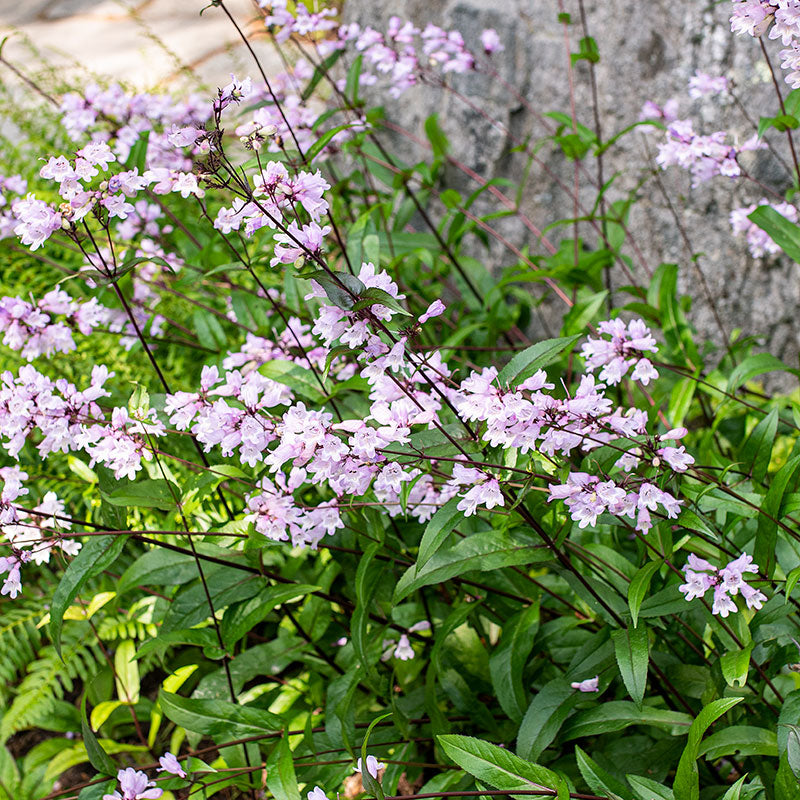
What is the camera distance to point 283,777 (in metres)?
1.79

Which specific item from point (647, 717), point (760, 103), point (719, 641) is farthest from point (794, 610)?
point (760, 103)

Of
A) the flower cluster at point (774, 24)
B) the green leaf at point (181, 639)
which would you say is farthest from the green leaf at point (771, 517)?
the green leaf at point (181, 639)

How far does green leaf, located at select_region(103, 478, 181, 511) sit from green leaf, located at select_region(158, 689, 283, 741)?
1.55 ft

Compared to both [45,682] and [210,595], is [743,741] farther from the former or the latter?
[45,682]

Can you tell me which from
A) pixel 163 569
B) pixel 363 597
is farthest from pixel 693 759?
pixel 163 569

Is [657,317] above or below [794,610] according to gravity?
above

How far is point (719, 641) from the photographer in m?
2.07

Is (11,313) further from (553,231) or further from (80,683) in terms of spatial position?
(553,231)

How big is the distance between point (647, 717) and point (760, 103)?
2.54 m

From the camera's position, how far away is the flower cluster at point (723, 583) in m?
1.75

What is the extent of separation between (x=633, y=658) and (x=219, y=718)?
997mm

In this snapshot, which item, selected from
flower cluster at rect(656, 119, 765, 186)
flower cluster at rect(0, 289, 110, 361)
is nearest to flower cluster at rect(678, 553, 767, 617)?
flower cluster at rect(656, 119, 765, 186)

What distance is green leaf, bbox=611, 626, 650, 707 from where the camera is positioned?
1.75m

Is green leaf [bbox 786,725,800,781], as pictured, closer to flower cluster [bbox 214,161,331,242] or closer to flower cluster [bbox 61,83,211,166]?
flower cluster [bbox 214,161,331,242]
